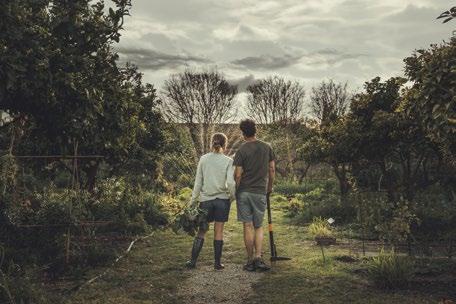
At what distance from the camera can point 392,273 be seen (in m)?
6.52

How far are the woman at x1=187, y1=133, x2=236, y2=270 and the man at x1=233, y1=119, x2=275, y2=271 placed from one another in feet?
0.49

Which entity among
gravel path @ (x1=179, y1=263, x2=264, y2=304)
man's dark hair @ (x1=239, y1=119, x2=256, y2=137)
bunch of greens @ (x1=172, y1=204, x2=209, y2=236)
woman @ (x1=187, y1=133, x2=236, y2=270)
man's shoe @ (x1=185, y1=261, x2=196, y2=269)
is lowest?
gravel path @ (x1=179, y1=263, x2=264, y2=304)

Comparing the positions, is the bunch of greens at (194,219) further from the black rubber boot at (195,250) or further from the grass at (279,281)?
the grass at (279,281)

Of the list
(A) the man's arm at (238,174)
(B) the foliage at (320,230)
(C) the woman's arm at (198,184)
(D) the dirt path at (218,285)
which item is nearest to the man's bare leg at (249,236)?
(D) the dirt path at (218,285)

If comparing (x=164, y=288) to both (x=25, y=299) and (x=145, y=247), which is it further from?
(x=145, y=247)

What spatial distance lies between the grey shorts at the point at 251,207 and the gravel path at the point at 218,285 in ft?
2.55

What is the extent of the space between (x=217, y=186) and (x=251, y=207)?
0.60 m

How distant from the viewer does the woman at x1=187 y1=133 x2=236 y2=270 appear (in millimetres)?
7609

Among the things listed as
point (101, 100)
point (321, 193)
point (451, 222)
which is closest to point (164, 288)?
point (101, 100)

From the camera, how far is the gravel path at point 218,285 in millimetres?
6324

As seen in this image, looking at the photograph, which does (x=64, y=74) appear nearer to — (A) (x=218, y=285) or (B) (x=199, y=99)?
(A) (x=218, y=285)

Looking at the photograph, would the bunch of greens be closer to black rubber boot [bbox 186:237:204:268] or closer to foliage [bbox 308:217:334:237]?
black rubber boot [bbox 186:237:204:268]

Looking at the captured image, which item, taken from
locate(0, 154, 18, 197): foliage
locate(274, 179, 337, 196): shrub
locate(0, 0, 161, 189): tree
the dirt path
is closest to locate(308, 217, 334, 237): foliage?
the dirt path

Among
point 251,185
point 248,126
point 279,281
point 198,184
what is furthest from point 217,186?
point 279,281
